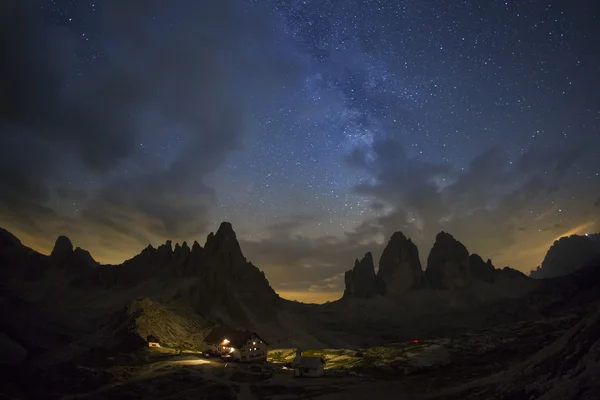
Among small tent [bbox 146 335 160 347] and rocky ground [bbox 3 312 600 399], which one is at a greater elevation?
small tent [bbox 146 335 160 347]

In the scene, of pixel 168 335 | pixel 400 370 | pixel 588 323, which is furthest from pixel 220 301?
pixel 588 323

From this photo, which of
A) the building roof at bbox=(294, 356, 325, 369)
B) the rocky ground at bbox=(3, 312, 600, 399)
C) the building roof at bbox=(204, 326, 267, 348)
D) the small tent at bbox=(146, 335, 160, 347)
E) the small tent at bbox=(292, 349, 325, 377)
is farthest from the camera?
the small tent at bbox=(146, 335, 160, 347)

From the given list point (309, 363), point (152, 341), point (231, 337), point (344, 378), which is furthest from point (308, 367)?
point (152, 341)

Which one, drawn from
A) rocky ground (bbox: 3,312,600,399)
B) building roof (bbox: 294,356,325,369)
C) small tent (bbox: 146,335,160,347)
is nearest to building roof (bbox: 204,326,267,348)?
rocky ground (bbox: 3,312,600,399)

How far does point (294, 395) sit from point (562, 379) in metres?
35.0

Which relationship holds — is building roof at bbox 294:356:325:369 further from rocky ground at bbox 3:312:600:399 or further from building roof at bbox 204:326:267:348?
building roof at bbox 204:326:267:348

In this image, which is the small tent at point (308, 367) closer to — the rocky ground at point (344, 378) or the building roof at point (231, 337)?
the rocky ground at point (344, 378)

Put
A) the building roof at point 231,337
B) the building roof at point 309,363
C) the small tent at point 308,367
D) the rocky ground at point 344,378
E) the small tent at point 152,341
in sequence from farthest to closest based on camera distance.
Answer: the small tent at point 152,341 < the building roof at point 231,337 < the building roof at point 309,363 < the small tent at point 308,367 < the rocky ground at point 344,378

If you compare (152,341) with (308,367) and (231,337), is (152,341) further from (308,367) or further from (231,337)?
(308,367)

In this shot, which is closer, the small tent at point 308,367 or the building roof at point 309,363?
the small tent at point 308,367

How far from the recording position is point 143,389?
58.5 metres

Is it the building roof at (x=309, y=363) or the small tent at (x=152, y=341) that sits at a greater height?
the small tent at (x=152, y=341)

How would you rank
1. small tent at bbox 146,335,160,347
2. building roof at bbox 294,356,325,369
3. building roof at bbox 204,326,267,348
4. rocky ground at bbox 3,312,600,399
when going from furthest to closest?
small tent at bbox 146,335,160,347 → building roof at bbox 204,326,267,348 → building roof at bbox 294,356,325,369 → rocky ground at bbox 3,312,600,399

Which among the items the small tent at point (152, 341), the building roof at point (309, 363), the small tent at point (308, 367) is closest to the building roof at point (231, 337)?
the small tent at point (152, 341)
